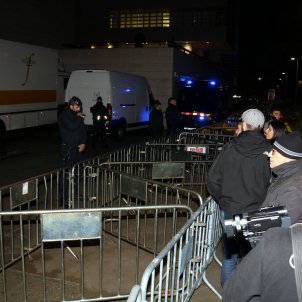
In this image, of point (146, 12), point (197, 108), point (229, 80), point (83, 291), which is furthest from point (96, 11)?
point (83, 291)

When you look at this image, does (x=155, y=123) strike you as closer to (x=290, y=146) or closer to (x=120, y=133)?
(x=120, y=133)

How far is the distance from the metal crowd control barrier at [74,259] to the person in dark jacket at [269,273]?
2.56 m

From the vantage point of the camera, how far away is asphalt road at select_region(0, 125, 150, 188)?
37.5 ft

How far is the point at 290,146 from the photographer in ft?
9.71

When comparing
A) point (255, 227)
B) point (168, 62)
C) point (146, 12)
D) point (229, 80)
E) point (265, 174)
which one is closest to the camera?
point (255, 227)

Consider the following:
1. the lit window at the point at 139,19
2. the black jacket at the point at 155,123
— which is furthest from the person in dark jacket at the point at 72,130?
the lit window at the point at 139,19

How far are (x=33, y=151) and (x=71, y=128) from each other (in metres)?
7.46

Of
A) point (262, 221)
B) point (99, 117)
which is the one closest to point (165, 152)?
point (99, 117)

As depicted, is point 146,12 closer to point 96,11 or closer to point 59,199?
point 96,11

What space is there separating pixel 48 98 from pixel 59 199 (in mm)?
11789

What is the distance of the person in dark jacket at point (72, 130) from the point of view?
8.03m

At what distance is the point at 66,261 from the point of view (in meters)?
5.85

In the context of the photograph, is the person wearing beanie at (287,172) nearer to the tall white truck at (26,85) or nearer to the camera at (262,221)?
the camera at (262,221)

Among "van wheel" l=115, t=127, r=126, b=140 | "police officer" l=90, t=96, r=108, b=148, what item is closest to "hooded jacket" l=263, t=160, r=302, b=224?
"police officer" l=90, t=96, r=108, b=148
